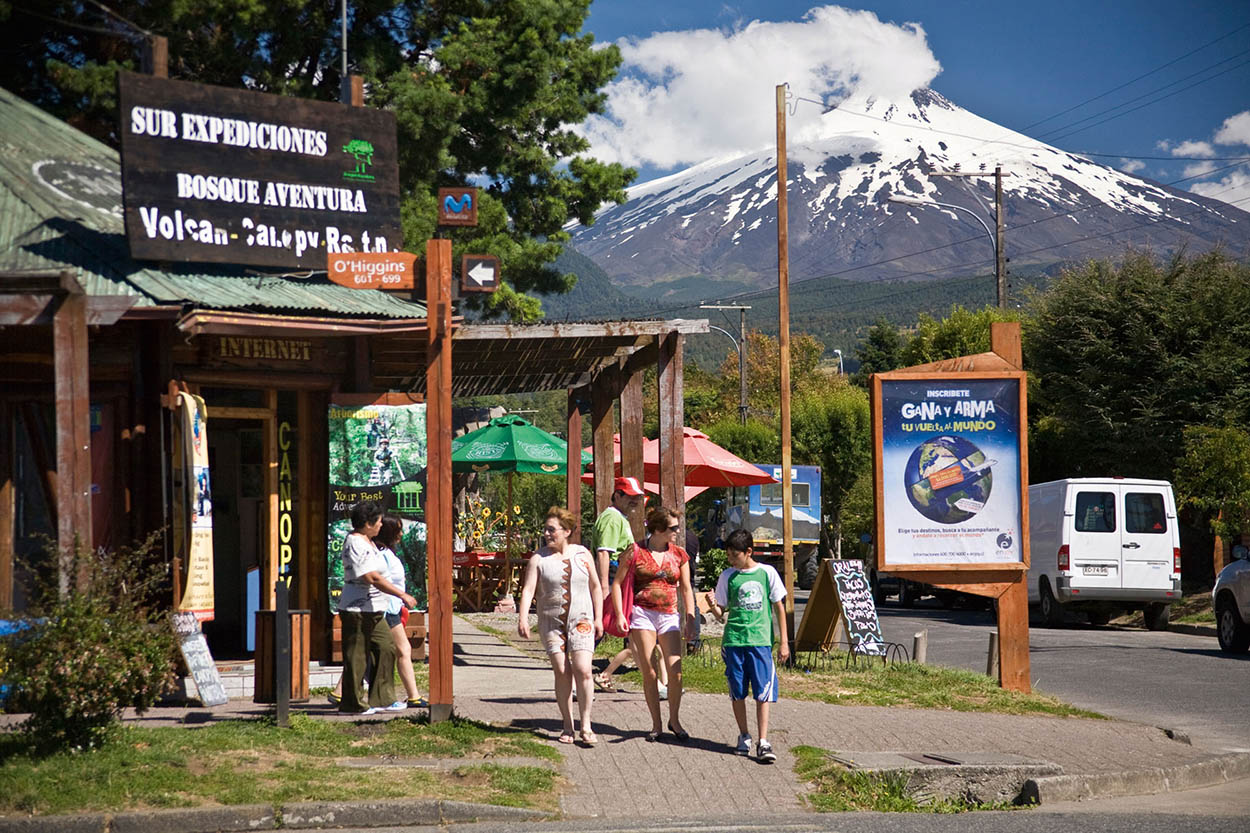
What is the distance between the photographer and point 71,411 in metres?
9.51

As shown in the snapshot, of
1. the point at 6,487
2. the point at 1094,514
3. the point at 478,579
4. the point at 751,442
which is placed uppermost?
the point at 751,442

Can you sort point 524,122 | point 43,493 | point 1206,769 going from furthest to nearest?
point 524,122, point 43,493, point 1206,769

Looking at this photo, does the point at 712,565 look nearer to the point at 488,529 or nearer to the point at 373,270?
the point at 488,529

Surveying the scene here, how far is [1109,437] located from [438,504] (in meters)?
22.1

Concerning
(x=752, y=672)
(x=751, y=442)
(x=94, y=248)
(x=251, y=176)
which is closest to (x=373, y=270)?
(x=251, y=176)

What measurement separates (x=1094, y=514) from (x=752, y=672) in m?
14.1

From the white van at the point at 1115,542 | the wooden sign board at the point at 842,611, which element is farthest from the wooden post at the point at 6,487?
the white van at the point at 1115,542

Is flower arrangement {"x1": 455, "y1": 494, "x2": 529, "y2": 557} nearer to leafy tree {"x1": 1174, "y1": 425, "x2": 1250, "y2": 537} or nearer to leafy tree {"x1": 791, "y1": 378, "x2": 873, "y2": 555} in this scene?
leafy tree {"x1": 1174, "y1": 425, "x2": 1250, "y2": 537}

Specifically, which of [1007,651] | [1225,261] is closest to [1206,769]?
[1007,651]

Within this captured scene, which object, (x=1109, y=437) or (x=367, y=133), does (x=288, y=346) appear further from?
(x=1109, y=437)

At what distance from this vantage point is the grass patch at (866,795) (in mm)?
8273

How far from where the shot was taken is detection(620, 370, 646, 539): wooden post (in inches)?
591

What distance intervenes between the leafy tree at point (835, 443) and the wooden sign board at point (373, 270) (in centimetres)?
3426

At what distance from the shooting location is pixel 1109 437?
28.6 meters
